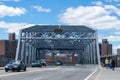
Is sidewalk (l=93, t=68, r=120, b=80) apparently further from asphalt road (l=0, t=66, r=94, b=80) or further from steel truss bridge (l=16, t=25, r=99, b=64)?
steel truss bridge (l=16, t=25, r=99, b=64)

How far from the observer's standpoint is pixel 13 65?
1889 inches

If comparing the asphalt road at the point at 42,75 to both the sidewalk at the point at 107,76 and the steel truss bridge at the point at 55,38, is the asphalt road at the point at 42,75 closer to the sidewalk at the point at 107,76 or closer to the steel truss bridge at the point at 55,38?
the sidewalk at the point at 107,76

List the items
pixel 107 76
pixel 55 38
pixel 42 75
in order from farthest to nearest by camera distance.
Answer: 1. pixel 55 38
2. pixel 42 75
3. pixel 107 76

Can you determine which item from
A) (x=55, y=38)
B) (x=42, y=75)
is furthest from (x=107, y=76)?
(x=55, y=38)

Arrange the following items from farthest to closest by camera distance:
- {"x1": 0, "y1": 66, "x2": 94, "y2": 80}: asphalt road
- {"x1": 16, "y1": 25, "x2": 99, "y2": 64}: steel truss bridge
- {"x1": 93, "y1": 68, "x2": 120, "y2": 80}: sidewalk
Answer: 1. {"x1": 16, "y1": 25, "x2": 99, "y2": 64}: steel truss bridge
2. {"x1": 0, "y1": 66, "x2": 94, "y2": 80}: asphalt road
3. {"x1": 93, "y1": 68, "x2": 120, "y2": 80}: sidewalk

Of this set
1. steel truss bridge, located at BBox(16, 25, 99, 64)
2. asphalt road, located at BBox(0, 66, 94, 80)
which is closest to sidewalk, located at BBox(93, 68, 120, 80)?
asphalt road, located at BBox(0, 66, 94, 80)

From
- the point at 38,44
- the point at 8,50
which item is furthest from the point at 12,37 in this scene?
the point at 38,44

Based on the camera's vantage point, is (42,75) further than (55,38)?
No

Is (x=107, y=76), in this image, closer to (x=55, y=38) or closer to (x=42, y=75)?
(x=42, y=75)

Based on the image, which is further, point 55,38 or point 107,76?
point 55,38

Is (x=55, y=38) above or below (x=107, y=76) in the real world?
above

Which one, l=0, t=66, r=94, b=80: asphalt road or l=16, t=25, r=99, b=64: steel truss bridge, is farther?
l=16, t=25, r=99, b=64: steel truss bridge

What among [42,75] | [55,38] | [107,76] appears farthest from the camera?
[55,38]

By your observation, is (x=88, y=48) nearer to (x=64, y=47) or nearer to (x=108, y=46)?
(x=64, y=47)
